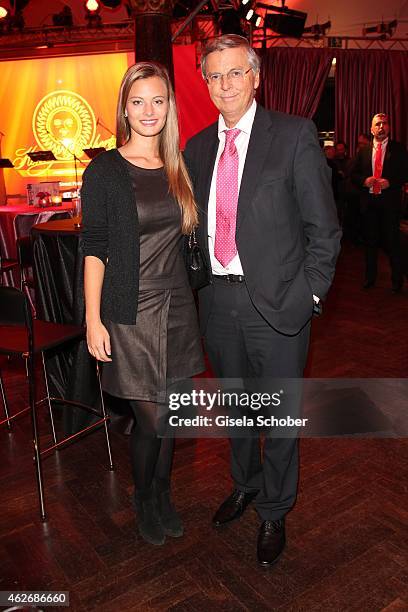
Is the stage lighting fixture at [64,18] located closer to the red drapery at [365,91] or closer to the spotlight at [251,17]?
the spotlight at [251,17]

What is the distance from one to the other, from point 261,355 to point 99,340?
0.57 m

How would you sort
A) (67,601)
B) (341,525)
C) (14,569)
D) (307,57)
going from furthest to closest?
(307,57) < (341,525) < (14,569) < (67,601)

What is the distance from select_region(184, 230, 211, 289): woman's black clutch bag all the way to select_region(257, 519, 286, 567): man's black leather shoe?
928mm

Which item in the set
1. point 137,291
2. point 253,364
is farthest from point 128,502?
point 137,291

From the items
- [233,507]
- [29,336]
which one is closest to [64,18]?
[29,336]

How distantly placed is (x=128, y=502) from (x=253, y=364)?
884mm

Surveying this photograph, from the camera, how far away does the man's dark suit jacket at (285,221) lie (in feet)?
5.99

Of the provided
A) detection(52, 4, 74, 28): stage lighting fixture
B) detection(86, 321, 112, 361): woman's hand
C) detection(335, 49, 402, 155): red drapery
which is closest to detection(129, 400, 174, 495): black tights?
detection(86, 321, 112, 361): woman's hand

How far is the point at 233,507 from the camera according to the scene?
226 cm

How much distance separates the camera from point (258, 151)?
1.86m

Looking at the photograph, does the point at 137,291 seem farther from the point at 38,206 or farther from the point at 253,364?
the point at 38,206

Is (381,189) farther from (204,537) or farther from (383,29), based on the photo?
(383,29)

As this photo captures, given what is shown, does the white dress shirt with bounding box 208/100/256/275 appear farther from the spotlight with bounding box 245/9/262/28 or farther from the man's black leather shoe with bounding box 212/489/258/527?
the spotlight with bounding box 245/9/262/28

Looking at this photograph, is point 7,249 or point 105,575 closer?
point 105,575
